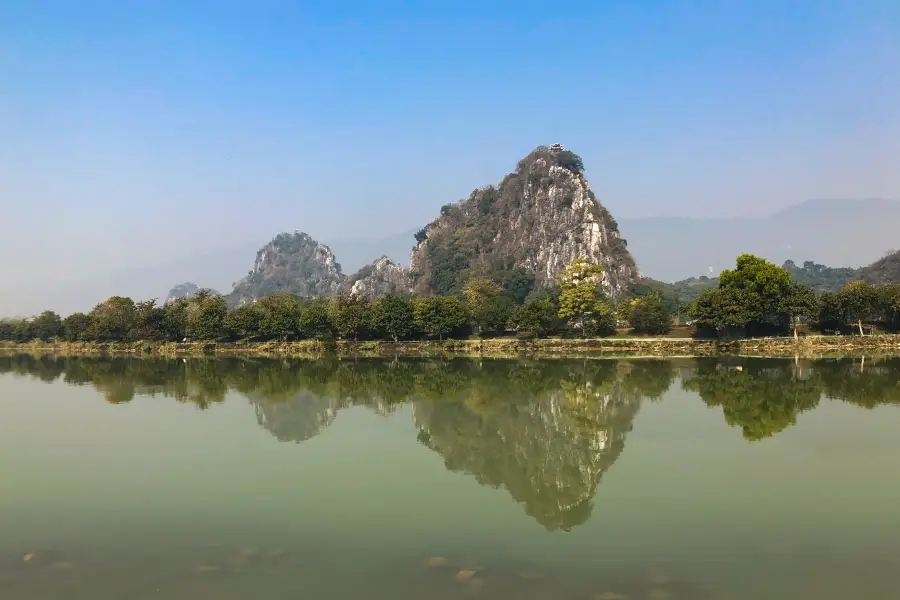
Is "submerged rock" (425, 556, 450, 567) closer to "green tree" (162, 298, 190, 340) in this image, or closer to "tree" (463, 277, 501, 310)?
"tree" (463, 277, 501, 310)

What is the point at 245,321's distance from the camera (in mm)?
72188

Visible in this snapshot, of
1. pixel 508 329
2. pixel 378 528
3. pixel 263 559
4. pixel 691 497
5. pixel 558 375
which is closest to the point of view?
pixel 263 559

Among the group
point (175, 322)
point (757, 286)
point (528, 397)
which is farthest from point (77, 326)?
point (757, 286)

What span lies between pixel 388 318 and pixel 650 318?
2602 cm

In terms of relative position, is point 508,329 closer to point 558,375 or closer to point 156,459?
point 558,375

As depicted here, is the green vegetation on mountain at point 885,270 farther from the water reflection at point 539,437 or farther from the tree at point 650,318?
the water reflection at point 539,437

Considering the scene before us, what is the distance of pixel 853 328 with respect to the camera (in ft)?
171

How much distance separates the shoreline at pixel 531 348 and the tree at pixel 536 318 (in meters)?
1.53

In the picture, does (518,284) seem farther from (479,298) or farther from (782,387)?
(782,387)

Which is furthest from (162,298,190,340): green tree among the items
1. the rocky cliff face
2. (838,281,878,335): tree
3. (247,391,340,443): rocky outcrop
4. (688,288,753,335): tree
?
the rocky cliff face

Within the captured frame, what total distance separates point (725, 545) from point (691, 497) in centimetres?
235

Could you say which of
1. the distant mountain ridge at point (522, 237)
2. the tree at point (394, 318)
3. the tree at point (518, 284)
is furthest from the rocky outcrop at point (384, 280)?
the tree at point (394, 318)

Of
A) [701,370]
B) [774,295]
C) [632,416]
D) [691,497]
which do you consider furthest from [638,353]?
[691,497]

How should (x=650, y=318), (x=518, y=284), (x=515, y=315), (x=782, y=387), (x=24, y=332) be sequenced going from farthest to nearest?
(x=518, y=284), (x=24, y=332), (x=515, y=315), (x=650, y=318), (x=782, y=387)
